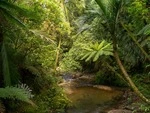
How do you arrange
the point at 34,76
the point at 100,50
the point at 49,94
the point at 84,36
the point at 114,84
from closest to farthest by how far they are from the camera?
the point at 100,50 → the point at 34,76 → the point at 49,94 → the point at 114,84 → the point at 84,36

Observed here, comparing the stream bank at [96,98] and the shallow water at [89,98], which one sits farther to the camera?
the shallow water at [89,98]

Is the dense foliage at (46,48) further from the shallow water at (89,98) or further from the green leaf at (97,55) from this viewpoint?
the shallow water at (89,98)

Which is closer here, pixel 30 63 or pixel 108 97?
pixel 30 63

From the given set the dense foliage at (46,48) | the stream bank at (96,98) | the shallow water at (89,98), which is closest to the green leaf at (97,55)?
the dense foliage at (46,48)

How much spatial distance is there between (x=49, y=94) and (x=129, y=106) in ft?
9.33

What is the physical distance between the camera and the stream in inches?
403

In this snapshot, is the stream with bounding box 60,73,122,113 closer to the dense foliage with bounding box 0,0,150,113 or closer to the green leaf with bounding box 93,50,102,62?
the dense foliage with bounding box 0,0,150,113

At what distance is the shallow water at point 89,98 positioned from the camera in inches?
402

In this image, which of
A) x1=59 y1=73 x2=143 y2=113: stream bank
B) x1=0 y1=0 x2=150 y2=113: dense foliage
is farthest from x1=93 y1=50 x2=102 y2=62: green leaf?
x1=59 y1=73 x2=143 y2=113: stream bank

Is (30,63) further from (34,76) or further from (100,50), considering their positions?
(100,50)

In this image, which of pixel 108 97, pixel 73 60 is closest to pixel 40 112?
pixel 108 97

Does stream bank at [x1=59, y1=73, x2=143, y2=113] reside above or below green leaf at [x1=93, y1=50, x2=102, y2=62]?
below

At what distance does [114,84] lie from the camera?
13750 millimetres

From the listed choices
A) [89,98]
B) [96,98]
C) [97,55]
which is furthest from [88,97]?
[97,55]
